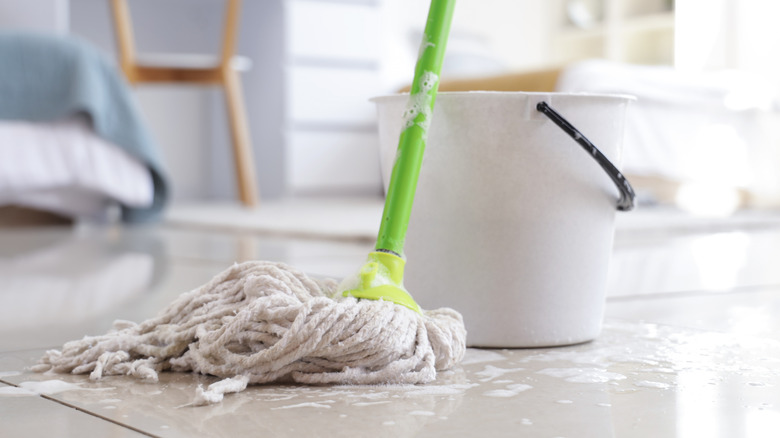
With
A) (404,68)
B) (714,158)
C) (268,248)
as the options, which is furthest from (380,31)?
(268,248)

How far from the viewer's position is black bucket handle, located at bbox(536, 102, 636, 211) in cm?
79

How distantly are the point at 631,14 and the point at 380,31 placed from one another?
6.25 feet

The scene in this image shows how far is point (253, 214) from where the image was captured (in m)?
2.87

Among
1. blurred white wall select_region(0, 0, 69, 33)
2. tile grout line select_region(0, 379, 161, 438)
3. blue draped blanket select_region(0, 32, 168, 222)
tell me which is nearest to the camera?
tile grout line select_region(0, 379, 161, 438)

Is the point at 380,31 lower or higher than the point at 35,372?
higher

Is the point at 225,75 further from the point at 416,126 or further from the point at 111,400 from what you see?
the point at 111,400

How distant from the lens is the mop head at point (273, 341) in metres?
0.65

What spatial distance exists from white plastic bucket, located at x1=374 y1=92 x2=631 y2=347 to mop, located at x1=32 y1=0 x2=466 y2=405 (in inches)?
2.0

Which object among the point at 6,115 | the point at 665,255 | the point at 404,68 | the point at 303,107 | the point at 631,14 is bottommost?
the point at 665,255

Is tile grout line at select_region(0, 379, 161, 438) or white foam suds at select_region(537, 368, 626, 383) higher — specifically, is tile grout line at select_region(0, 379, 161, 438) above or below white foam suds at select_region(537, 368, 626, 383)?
below

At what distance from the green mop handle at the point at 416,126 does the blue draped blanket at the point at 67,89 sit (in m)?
1.74

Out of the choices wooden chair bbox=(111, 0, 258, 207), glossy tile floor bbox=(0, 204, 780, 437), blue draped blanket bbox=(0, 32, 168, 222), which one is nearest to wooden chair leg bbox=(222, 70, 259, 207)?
wooden chair bbox=(111, 0, 258, 207)

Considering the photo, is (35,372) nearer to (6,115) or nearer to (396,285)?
(396,285)

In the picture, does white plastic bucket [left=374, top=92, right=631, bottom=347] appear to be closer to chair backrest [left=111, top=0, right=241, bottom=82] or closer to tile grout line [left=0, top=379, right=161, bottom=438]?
tile grout line [left=0, top=379, right=161, bottom=438]
